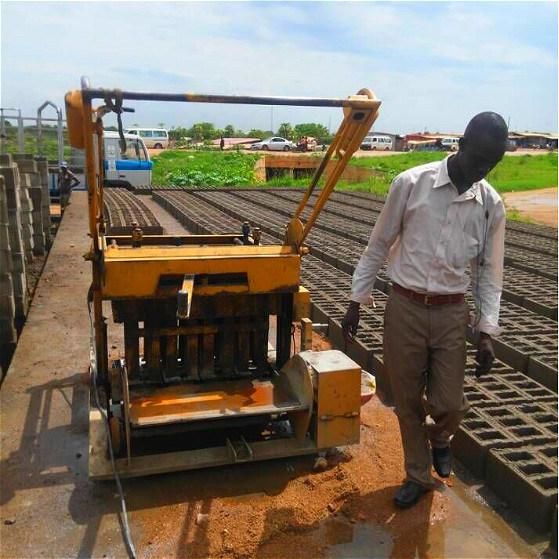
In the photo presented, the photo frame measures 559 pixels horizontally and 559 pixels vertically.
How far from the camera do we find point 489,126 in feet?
9.22

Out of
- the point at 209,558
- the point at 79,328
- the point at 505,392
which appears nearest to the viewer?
the point at 209,558

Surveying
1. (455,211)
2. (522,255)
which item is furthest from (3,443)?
(522,255)

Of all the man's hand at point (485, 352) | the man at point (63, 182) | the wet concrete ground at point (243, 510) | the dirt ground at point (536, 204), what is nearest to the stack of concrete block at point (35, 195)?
the man at point (63, 182)

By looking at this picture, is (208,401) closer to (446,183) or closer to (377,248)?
(377,248)

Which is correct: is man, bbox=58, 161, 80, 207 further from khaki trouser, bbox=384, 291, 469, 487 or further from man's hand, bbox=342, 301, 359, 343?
khaki trouser, bbox=384, 291, 469, 487

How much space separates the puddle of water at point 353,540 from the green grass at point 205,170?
862 inches

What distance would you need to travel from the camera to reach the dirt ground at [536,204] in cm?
1828

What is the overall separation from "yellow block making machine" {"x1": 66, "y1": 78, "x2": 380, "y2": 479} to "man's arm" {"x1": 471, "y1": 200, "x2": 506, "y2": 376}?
0.69m

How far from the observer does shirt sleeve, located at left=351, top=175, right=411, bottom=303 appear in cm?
303

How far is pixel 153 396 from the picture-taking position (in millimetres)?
3619

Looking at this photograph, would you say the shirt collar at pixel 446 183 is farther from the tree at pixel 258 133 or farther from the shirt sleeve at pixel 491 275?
the tree at pixel 258 133

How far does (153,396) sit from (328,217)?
397 inches

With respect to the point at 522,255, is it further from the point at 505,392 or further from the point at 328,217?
the point at 505,392

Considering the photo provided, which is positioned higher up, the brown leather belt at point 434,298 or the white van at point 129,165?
the white van at point 129,165
